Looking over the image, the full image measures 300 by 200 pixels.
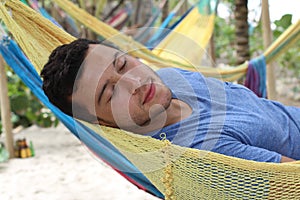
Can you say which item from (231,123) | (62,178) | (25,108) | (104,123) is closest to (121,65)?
(104,123)

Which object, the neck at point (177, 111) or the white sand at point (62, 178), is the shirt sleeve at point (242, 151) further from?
the white sand at point (62, 178)

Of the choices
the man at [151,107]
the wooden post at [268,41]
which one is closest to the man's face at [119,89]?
the man at [151,107]

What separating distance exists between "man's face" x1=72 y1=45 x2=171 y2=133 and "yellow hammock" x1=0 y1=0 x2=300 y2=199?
0.05m

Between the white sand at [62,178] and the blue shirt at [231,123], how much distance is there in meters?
0.63

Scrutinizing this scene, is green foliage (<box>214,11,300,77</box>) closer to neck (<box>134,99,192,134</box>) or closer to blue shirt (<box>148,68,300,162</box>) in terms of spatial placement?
blue shirt (<box>148,68,300,162</box>)

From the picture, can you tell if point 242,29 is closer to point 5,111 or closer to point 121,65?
point 5,111

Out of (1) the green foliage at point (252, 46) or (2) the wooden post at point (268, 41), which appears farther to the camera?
(1) the green foliage at point (252, 46)

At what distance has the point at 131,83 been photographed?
3.21 feet

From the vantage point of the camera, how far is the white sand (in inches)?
68.9

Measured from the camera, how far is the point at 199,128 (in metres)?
1.05

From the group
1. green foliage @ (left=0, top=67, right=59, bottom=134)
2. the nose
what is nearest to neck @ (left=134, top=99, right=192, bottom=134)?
the nose

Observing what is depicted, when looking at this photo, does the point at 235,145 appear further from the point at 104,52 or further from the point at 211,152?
the point at 104,52

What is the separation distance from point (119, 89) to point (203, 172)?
0.24 meters

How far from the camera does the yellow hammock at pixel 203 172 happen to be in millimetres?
926
